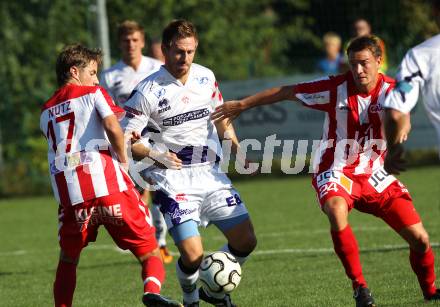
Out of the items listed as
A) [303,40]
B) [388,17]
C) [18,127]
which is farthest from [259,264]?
[303,40]

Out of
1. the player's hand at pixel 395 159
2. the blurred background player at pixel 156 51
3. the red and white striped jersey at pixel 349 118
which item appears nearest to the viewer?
the player's hand at pixel 395 159

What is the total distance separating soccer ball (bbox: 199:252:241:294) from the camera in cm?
702

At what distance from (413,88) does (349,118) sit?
1.42 m

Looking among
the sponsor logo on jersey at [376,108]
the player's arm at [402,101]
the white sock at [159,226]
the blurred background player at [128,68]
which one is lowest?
the white sock at [159,226]

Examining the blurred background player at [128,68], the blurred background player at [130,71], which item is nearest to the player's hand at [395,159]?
the blurred background player at [130,71]

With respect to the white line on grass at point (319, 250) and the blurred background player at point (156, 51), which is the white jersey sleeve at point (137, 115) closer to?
the white line on grass at point (319, 250)

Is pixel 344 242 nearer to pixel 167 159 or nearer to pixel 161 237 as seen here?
pixel 167 159

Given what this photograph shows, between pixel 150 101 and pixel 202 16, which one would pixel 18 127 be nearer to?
pixel 202 16

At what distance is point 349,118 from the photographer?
7059mm

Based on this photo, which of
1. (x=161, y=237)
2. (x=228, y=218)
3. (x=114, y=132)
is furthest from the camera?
(x=161, y=237)

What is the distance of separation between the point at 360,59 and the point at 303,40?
62.1 feet

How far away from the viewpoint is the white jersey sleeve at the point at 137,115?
23.5 ft

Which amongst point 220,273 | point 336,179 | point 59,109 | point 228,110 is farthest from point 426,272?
point 59,109

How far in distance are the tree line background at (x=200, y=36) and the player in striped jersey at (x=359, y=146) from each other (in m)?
11.9
